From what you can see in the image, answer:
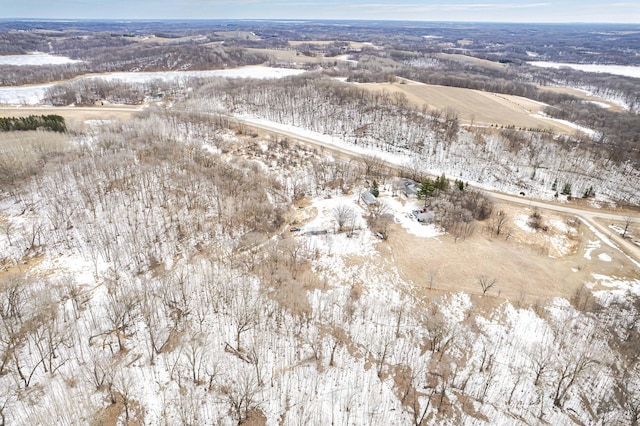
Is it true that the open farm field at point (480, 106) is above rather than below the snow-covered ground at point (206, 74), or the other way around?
below

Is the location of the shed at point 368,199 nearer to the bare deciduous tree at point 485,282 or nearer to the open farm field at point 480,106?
the bare deciduous tree at point 485,282

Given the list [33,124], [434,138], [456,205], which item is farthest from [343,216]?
[33,124]

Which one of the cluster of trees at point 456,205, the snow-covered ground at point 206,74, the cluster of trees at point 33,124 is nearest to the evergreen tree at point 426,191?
the cluster of trees at point 456,205

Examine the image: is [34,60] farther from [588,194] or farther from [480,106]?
[588,194]

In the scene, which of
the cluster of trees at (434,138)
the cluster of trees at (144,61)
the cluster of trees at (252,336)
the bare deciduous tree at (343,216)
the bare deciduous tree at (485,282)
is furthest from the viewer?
the cluster of trees at (144,61)

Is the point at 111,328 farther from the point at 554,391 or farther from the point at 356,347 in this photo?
the point at 554,391

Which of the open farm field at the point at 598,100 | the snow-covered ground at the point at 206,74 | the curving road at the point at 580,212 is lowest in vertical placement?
the curving road at the point at 580,212

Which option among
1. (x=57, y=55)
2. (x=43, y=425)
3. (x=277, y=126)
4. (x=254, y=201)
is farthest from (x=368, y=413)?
(x=57, y=55)
